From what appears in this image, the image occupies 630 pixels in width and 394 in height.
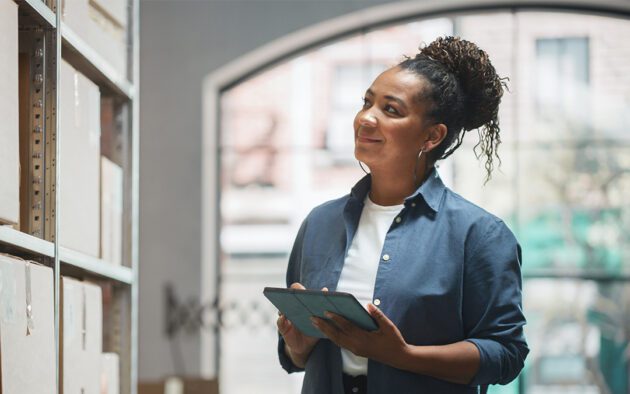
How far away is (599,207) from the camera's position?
22.0 feet

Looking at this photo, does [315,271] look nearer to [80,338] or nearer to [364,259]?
[364,259]

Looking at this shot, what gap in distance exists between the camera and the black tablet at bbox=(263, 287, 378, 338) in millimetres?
1710

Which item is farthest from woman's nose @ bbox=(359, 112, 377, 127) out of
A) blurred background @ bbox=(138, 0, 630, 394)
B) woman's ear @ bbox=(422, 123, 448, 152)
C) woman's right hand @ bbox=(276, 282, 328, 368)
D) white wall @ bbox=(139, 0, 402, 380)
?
white wall @ bbox=(139, 0, 402, 380)

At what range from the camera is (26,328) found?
6.63 ft

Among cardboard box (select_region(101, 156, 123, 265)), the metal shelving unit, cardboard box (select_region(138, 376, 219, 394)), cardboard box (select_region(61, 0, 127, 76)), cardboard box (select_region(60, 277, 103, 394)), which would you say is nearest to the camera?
the metal shelving unit

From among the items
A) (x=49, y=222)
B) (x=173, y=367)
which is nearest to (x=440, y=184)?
(x=49, y=222)

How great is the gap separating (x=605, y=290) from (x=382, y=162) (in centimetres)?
505

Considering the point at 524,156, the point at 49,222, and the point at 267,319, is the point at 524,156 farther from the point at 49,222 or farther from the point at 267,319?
the point at 49,222

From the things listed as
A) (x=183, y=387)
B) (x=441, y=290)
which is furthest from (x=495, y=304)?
(x=183, y=387)

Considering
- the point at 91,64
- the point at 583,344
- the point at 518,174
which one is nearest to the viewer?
the point at 91,64

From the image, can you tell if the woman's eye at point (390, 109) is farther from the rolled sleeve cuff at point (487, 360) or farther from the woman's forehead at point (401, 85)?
the rolled sleeve cuff at point (487, 360)

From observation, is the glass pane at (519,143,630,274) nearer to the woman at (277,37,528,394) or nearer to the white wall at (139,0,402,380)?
the white wall at (139,0,402,380)

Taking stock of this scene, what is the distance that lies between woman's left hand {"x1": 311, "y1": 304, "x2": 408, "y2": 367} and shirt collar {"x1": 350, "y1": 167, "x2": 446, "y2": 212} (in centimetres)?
27

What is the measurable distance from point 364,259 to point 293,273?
21cm
